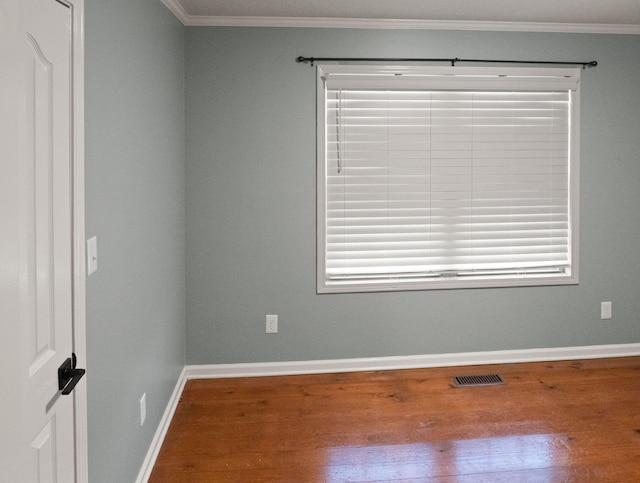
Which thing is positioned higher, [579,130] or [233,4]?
[233,4]

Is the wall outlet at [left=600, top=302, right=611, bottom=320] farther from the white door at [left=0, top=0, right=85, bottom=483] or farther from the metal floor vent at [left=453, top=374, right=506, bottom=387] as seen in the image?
the white door at [left=0, top=0, right=85, bottom=483]

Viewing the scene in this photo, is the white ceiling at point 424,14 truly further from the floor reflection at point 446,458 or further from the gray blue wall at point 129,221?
A: the floor reflection at point 446,458

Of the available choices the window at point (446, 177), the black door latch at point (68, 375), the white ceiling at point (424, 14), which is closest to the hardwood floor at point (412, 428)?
the window at point (446, 177)

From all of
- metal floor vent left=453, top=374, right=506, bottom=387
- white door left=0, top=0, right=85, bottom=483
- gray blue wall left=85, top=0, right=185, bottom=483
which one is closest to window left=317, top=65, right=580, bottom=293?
metal floor vent left=453, top=374, right=506, bottom=387

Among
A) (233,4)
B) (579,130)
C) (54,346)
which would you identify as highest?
(233,4)

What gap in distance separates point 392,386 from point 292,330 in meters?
0.78

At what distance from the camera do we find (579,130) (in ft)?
12.0

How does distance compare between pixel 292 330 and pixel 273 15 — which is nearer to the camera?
pixel 273 15

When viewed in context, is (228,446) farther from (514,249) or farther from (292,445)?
(514,249)

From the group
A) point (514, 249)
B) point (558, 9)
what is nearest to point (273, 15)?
point (558, 9)

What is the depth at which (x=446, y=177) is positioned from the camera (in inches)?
141

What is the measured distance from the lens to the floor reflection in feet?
7.83

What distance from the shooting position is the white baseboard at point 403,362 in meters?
3.52

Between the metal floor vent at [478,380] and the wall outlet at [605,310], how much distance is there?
99cm
